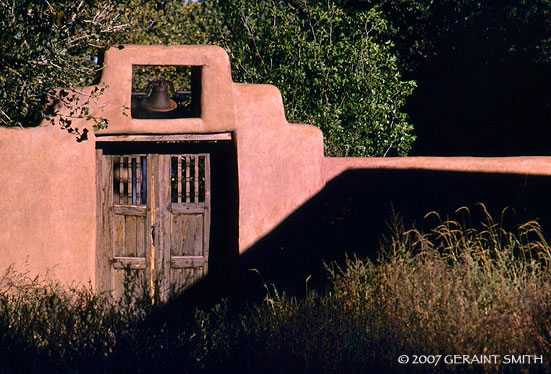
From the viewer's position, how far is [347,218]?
684 centimetres

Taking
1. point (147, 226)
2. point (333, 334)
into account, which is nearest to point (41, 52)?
point (147, 226)

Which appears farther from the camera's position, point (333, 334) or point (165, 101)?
point (165, 101)

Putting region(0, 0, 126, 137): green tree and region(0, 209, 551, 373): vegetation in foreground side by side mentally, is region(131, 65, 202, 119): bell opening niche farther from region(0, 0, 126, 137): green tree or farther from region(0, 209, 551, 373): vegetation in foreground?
region(0, 209, 551, 373): vegetation in foreground

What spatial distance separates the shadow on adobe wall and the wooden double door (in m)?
0.46

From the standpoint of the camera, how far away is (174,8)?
14242mm

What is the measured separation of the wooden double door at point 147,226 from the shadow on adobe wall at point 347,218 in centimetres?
46

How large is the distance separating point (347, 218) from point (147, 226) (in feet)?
7.14

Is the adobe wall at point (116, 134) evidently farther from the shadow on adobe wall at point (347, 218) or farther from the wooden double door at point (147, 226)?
the wooden double door at point (147, 226)

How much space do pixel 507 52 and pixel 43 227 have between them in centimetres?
976

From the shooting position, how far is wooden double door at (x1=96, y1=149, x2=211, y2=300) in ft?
23.5

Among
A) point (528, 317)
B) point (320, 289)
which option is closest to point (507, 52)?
point (320, 289)

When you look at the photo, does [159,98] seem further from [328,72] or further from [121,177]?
[328,72]

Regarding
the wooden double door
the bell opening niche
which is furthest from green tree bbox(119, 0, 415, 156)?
the wooden double door

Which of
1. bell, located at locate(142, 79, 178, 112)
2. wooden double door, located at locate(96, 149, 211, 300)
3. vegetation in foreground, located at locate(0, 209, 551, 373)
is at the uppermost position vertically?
bell, located at locate(142, 79, 178, 112)
